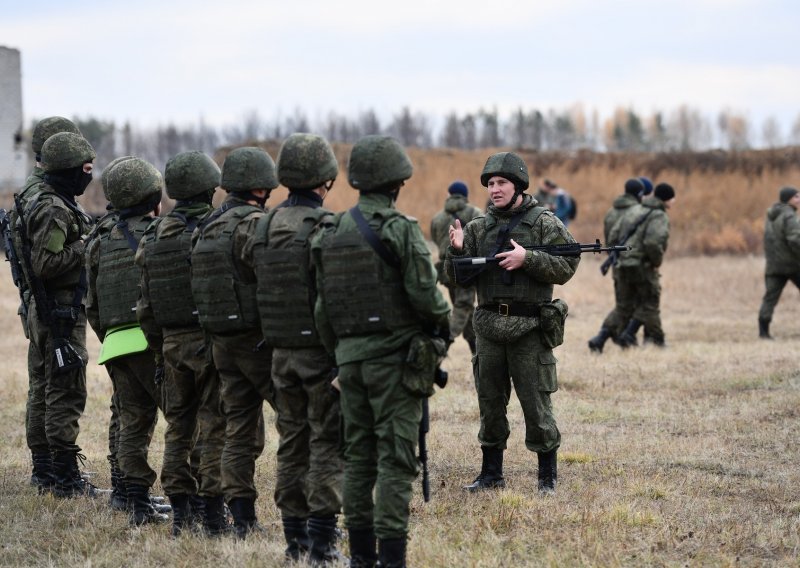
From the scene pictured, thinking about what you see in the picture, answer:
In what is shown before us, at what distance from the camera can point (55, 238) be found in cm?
772

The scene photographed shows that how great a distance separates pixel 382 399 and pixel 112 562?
2.04 meters

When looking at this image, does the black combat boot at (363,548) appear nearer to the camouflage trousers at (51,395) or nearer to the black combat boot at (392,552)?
the black combat boot at (392,552)

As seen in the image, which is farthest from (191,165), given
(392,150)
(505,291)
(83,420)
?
(83,420)

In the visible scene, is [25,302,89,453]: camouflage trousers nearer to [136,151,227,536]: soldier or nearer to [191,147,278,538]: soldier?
[136,151,227,536]: soldier

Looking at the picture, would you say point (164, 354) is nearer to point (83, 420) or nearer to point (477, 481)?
point (477, 481)

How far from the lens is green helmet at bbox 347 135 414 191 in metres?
5.50

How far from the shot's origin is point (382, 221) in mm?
5410

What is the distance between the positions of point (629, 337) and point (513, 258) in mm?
8501

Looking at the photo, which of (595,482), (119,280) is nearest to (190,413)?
(119,280)

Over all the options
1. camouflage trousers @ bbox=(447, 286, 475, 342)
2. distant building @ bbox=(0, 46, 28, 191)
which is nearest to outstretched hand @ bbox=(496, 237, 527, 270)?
camouflage trousers @ bbox=(447, 286, 475, 342)

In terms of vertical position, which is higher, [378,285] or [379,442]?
[378,285]

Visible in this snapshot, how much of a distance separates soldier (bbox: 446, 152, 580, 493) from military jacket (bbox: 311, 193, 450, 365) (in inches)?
74.8

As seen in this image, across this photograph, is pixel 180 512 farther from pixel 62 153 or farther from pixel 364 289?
pixel 62 153

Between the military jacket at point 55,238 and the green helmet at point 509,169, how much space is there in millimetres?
3092
